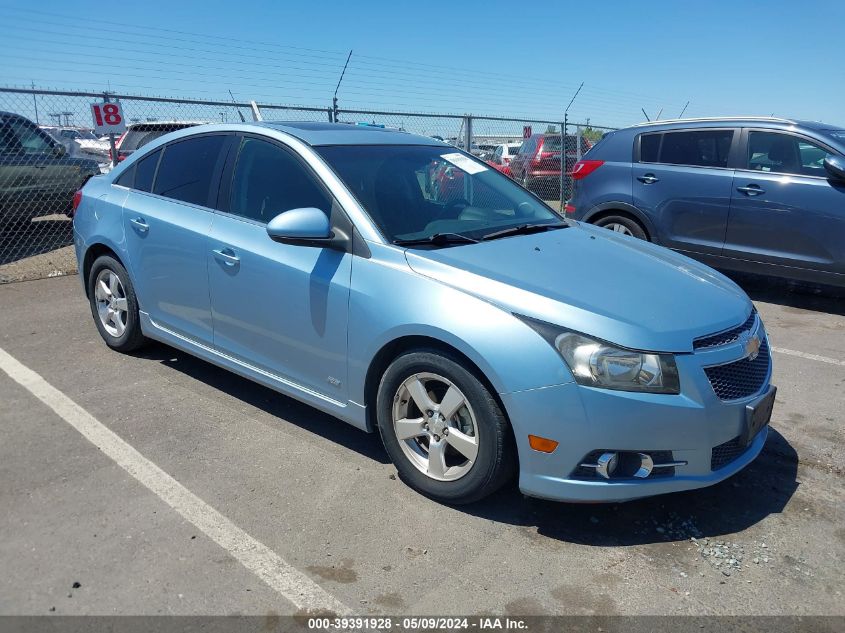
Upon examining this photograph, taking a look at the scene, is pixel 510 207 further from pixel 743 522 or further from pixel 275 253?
pixel 743 522

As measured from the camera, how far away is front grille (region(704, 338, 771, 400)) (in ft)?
9.87

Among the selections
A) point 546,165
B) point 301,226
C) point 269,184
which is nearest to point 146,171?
point 269,184

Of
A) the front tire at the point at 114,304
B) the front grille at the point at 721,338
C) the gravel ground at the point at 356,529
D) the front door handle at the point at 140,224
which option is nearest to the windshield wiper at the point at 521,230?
the front grille at the point at 721,338

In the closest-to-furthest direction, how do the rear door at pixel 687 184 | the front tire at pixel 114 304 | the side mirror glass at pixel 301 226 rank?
the side mirror glass at pixel 301 226, the front tire at pixel 114 304, the rear door at pixel 687 184

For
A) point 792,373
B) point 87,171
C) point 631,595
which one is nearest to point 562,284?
point 631,595

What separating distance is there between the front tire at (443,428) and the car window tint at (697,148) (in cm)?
531

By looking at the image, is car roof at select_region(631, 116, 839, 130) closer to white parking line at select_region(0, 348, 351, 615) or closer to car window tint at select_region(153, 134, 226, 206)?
car window tint at select_region(153, 134, 226, 206)

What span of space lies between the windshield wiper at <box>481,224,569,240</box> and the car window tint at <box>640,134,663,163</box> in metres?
3.97

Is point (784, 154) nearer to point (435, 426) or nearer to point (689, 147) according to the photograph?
point (689, 147)

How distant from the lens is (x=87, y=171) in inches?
420

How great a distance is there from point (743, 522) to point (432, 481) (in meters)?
1.40

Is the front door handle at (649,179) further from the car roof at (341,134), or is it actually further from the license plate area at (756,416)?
the license plate area at (756,416)

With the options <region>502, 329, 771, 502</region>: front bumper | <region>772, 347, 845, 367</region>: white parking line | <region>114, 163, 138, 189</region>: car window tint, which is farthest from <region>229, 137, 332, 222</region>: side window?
<region>772, 347, 845, 367</region>: white parking line

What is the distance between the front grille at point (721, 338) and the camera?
3020mm
